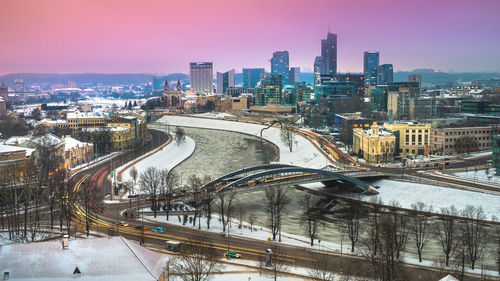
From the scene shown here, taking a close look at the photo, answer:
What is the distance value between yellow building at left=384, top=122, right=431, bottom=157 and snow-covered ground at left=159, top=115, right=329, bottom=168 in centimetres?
890

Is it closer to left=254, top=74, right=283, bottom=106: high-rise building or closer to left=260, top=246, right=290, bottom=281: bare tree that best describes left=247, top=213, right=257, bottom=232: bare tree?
left=260, top=246, right=290, bottom=281: bare tree

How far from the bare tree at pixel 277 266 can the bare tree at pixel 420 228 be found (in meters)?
6.93

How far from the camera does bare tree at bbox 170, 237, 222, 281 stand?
766 inches

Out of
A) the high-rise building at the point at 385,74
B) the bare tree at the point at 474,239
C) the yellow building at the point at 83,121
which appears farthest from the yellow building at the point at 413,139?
the high-rise building at the point at 385,74

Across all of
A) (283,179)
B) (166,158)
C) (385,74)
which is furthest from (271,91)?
(283,179)

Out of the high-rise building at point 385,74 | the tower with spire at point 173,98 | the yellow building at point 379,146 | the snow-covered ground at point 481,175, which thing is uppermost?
the high-rise building at point 385,74

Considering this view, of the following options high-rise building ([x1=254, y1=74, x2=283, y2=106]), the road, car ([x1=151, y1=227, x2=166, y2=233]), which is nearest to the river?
the road

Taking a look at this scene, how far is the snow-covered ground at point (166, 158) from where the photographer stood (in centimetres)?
5116

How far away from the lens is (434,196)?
1486 inches

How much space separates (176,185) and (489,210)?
24655 millimetres

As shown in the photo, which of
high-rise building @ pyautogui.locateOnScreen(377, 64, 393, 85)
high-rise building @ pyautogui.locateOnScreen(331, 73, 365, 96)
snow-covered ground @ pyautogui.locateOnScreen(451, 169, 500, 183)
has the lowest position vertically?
snow-covered ground @ pyautogui.locateOnScreen(451, 169, 500, 183)

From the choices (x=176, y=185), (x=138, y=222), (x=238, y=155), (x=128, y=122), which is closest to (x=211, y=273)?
(x=138, y=222)

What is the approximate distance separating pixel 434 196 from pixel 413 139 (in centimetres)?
1848

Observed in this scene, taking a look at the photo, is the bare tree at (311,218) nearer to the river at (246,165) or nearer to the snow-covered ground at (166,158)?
the river at (246,165)
